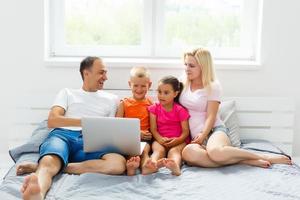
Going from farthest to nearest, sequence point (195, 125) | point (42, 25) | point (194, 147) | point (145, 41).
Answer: point (145, 41)
point (42, 25)
point (195, 125)
point (194, 147)

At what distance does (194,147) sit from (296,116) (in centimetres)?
91

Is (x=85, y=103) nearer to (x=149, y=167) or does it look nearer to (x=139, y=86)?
(x=139, y=86)

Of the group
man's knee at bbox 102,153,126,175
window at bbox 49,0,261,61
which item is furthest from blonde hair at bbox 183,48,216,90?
man's knee at bbox 102,153,126,175

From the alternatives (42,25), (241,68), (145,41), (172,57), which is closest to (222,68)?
(241,68)

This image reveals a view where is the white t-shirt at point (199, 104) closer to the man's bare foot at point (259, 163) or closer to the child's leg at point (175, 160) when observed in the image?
the child's leg at point (175, 160)

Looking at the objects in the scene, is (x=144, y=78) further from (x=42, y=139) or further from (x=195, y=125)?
(x=42, y=139)

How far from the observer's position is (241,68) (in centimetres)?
281

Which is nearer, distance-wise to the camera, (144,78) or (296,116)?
(144,78)

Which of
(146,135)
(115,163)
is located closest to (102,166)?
(115,163)

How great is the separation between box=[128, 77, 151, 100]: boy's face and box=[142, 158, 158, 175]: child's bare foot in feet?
1.74

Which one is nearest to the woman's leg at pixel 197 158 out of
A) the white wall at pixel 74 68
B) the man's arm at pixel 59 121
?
the man's arm at pixel 59 121

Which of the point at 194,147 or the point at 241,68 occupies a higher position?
the point at 241,68

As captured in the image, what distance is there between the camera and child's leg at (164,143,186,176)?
6.88ft

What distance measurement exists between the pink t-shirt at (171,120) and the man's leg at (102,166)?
0.43 meters
